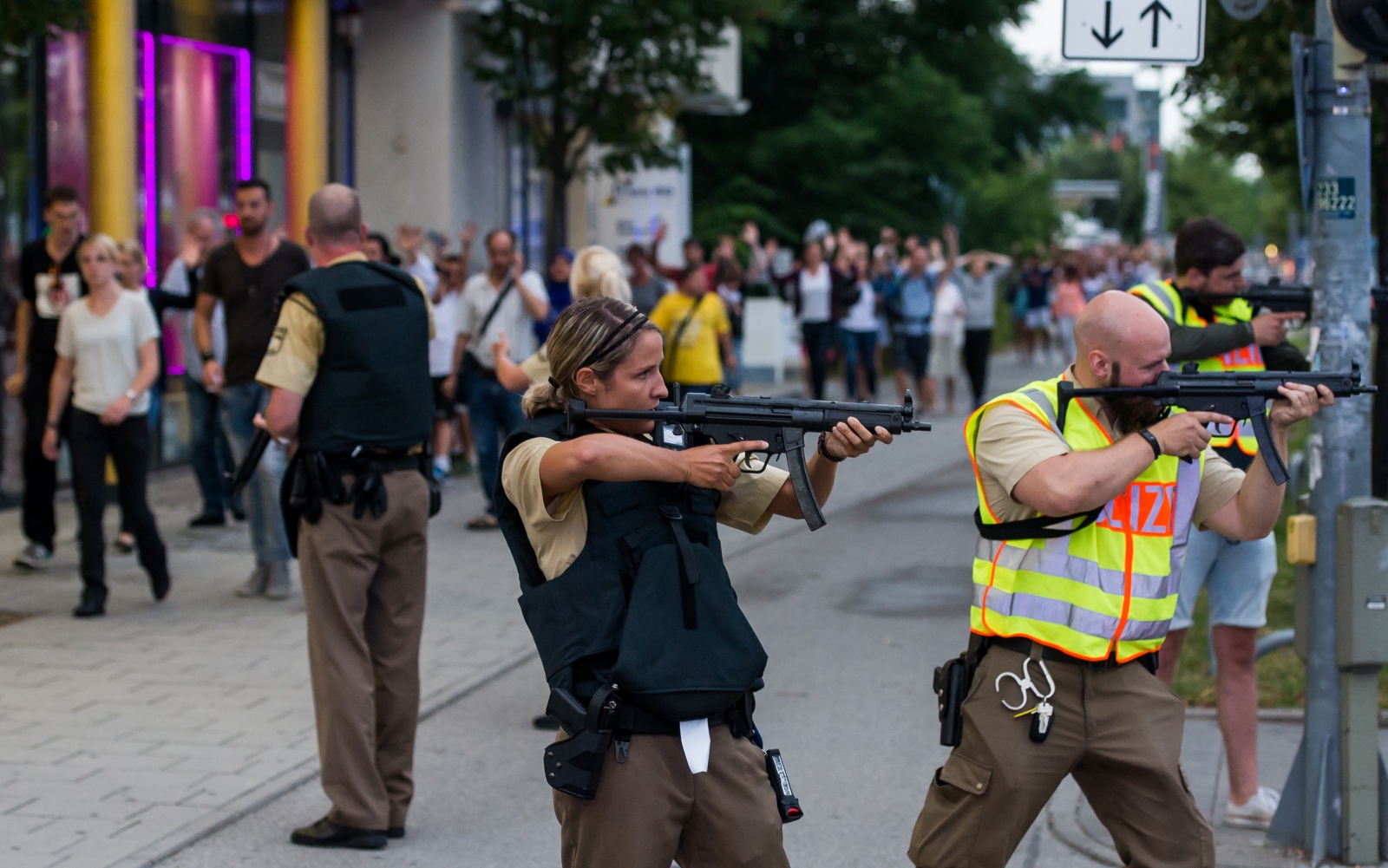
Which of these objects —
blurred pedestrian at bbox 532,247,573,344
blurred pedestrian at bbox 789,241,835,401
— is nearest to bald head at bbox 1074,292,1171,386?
blurred pedestrian at bbox 532,247,573,344

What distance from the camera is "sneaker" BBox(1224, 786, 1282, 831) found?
5559mm

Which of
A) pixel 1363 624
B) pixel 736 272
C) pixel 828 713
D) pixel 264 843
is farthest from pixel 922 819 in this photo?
pixel 736 272

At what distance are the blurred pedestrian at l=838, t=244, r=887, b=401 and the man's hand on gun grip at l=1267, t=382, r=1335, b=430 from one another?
622 inches

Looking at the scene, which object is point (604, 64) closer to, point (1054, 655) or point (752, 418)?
point (1054, 655)

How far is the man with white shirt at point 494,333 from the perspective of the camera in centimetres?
1070

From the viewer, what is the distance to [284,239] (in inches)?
374

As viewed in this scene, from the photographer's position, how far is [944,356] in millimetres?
20078

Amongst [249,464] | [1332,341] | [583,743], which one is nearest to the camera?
[583,743]

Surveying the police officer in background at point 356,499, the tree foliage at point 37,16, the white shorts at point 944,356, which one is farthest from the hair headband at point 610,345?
the white shorts at point 944,356

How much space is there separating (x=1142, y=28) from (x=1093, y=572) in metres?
2.54

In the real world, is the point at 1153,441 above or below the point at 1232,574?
above

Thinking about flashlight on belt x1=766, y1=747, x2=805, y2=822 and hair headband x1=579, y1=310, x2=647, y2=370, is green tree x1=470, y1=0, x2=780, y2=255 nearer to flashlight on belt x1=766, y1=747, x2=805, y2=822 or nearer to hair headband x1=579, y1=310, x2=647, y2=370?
hair headband x1=579, y1=310, x2=647, y2=370

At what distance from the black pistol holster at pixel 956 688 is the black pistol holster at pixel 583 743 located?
0.91 m

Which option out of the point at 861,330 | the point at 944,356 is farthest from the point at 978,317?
the point at 861,330
